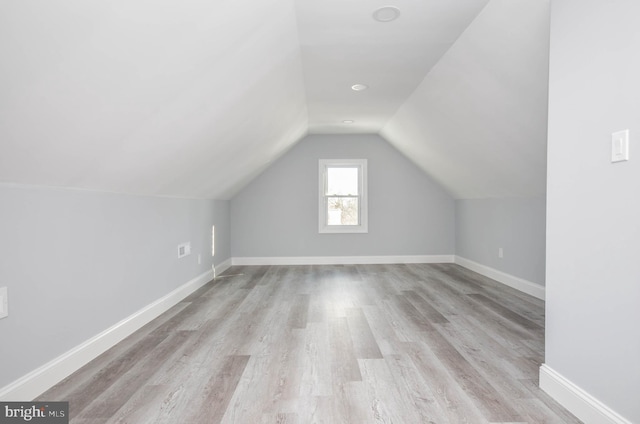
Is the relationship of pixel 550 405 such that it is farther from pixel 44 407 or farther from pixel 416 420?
pixel 44 407

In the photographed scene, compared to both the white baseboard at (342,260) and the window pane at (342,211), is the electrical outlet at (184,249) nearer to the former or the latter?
the white baseboard at (342,260)

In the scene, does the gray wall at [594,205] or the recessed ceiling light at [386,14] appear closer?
the gray wall at [594,205]

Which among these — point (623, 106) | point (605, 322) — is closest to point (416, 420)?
point (605, 322)

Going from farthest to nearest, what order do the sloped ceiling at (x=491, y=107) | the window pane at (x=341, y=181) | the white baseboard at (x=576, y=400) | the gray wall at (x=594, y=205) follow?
the window pane at (x=341, y=181)
the sloped ceiling at (x=491, y=107)
the white baseboard at (x=576, y=400)
the gray wall at (x=594, y=205)

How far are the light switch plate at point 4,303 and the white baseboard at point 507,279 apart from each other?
4.46 m

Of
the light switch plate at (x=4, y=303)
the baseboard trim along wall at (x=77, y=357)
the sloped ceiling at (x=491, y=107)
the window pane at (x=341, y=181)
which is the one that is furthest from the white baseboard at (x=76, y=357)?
the window pane at (x=341, y=181)

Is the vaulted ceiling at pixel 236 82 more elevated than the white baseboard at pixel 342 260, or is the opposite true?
the vaulted ceiling at pixel 236 82

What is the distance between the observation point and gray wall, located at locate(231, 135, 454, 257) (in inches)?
258

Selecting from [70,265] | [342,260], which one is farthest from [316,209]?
[70,265]

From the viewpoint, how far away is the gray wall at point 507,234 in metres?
4.07

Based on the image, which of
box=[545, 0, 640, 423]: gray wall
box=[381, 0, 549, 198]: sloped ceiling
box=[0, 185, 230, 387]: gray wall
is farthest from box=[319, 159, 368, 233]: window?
box=[545, 0, 640, 423]: gray wall

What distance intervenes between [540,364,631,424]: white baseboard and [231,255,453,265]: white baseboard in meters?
4.56

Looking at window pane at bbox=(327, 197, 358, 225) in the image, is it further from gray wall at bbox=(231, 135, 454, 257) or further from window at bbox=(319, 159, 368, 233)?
gray wall at bbox=(231, 135, 454, 257)

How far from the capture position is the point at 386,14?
2.54 meters
